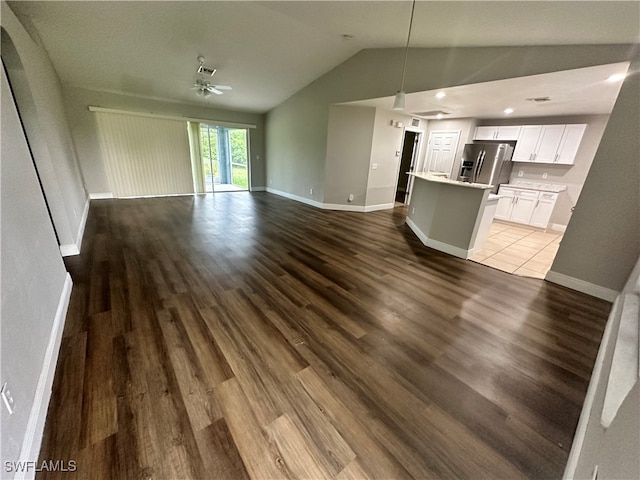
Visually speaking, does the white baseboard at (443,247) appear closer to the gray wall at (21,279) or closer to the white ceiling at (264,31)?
the white ceiling at (264,31)

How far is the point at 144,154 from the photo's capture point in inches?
260

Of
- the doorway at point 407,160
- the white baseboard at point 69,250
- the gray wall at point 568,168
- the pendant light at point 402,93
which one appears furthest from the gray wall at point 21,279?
the gray wall at point 568,168

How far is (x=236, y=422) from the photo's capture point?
4.10 ft

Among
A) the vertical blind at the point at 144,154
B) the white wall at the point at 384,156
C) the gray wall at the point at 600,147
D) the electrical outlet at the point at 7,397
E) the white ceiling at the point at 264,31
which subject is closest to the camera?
the electrical outlet at the point at 7,397

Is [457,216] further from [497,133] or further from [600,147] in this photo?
[497,133]

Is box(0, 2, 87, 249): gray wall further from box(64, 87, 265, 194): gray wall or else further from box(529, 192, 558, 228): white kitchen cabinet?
box(529, 192, 558, 228): white kitchen cabinet

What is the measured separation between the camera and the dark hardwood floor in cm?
113

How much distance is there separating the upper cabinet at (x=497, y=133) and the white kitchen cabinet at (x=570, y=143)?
82cm

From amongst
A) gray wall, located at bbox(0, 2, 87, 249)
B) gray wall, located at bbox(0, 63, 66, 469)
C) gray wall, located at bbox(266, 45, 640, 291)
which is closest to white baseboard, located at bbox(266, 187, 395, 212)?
gray wall, located at bbox(266, 45, 640, 291)

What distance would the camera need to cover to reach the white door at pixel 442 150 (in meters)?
6.52

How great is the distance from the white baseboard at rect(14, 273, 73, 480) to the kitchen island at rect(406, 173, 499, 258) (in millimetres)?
4185

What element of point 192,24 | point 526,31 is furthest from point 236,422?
point 192,24

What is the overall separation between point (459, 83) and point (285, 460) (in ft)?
14.7

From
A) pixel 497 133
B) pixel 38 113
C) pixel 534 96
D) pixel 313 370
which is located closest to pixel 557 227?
pixel 497 133
